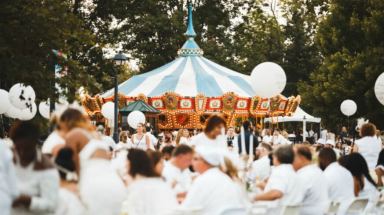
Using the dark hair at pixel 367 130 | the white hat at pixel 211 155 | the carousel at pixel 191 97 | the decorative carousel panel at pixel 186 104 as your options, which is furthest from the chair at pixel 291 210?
the decorative carousel panel at pixel 186 104

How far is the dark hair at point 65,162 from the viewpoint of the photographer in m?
6.27

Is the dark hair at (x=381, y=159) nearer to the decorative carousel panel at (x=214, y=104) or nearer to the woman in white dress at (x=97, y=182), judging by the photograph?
the woman in white dress at (x=97, y=182)

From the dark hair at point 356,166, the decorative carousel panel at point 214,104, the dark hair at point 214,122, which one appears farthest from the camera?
the decorative carousel panel at point 214,104

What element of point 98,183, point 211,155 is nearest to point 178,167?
point 211,155

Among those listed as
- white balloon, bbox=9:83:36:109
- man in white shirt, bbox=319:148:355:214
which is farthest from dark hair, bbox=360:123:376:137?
white balloon, bbox=9:83:36:109

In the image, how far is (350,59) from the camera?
1468 inches

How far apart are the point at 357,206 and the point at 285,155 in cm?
104

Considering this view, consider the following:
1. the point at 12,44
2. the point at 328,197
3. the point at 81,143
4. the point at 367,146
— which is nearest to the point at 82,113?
the point at 81,143

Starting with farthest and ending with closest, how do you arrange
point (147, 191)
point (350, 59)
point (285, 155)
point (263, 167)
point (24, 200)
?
point (350, 59), point (263, 167), point (285, 155), point (147, 191), point (24, 200)

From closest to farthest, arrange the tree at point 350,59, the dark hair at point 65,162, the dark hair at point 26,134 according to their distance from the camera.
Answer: the dark hair at point 26,134, the dark hair at point 65,162, the tree at point 350,59

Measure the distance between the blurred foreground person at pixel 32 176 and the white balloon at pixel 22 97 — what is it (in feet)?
38.7

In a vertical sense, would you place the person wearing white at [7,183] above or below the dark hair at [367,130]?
below

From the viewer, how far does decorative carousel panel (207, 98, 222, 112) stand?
3428 centimetres

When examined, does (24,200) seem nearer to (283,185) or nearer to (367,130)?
(283,185)
